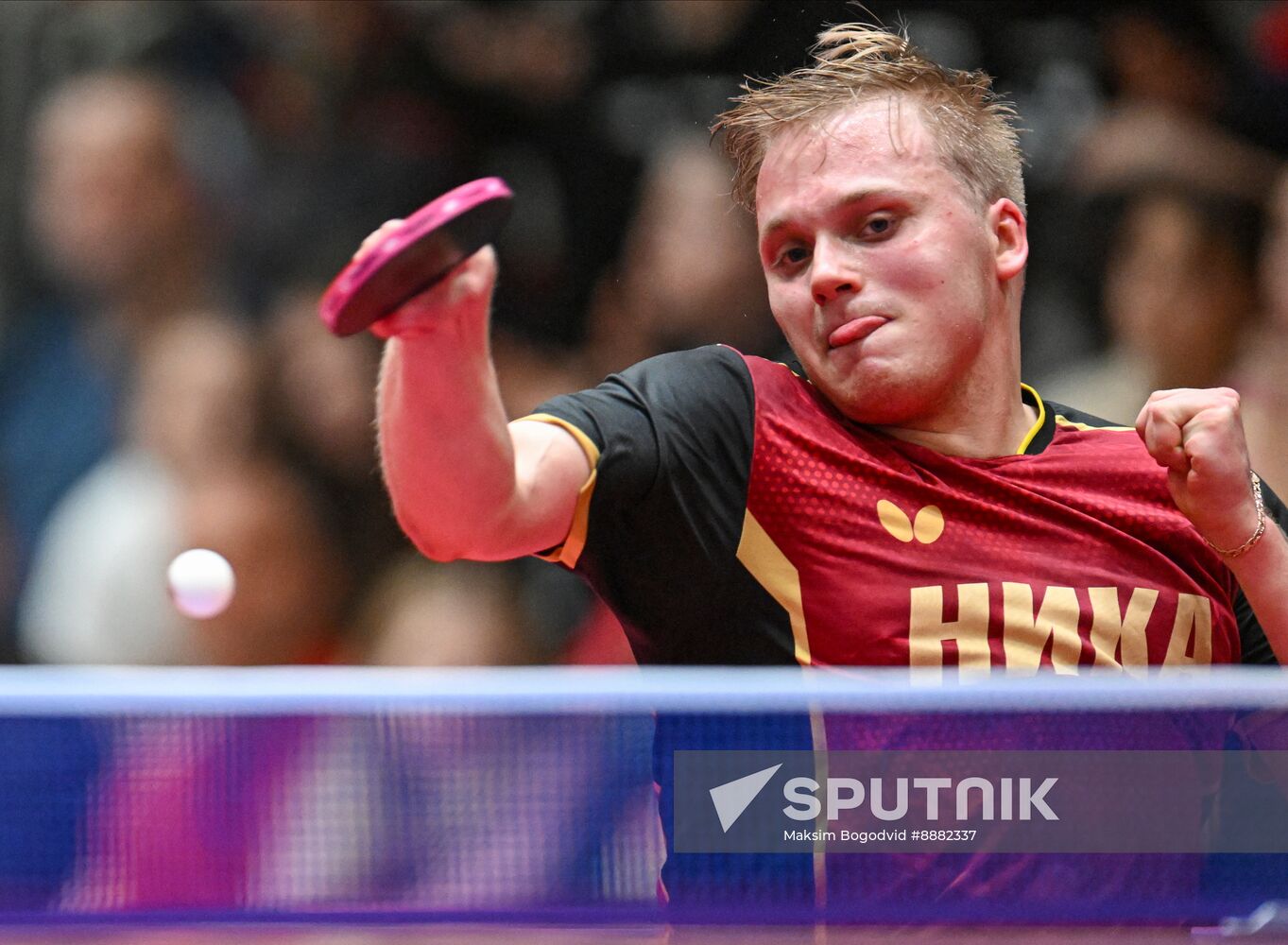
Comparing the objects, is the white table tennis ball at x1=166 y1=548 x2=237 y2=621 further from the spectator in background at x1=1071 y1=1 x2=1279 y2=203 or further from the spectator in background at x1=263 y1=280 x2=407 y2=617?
the spectator in background at x1=1071 y1=1 x2=1279 y2=203

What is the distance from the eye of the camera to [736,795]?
50.7 inches

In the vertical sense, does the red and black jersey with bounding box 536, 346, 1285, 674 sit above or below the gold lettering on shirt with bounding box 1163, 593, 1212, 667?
above

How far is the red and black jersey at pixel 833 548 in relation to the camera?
1667 millimetres

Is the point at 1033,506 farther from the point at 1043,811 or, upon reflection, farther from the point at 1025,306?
the point at 1025,306

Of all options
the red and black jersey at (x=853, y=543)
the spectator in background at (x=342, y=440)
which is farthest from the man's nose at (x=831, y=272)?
the spectator in background at (x=342, y=440)

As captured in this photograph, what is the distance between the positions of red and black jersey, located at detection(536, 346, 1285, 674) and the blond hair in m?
0.32

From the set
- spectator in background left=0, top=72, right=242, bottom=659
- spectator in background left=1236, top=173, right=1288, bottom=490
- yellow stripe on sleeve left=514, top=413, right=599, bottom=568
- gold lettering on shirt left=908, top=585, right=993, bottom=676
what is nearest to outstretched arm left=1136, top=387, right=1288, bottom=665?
gold lettering on shirt left=908, top=585, right=993, bottom=676

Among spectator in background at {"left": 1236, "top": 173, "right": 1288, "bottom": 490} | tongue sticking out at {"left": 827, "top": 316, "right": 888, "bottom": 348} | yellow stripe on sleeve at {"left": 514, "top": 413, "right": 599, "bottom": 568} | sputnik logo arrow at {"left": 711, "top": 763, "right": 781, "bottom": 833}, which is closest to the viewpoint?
sputnik logo arrow at {"left": 711, "top": 763, "right": 781, "bottom": 833}

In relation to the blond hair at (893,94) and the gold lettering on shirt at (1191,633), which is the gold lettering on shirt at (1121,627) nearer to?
the gold lettering on shirt at (1191,633)

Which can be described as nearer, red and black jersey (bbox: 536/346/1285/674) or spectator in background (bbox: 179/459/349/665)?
red and black jersey (bbox: 536/346/1285/674)

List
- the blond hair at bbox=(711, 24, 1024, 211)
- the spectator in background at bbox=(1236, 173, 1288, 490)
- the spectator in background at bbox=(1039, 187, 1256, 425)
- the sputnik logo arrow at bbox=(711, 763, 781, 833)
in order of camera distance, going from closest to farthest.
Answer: the sputnik logo arrow at bbox=(711, 763, 781, 833) → the blond hair at bbox=(711, 24, 1024, 211) → the spectator in background at bbox=(1236, 173, 1288, 490) → the spectator in background at bbox=(1039, 187, 1256, 425)

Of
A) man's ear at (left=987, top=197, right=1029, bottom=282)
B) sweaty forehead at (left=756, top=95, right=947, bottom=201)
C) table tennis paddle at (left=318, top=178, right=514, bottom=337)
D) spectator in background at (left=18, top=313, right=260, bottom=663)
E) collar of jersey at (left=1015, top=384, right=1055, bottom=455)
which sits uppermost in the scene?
table tennis paddle at (left=318, top=178, right=514, bottom=337)

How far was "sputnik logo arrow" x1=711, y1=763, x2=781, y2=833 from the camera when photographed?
50.3 inches

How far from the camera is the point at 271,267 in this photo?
3197 millimetres
